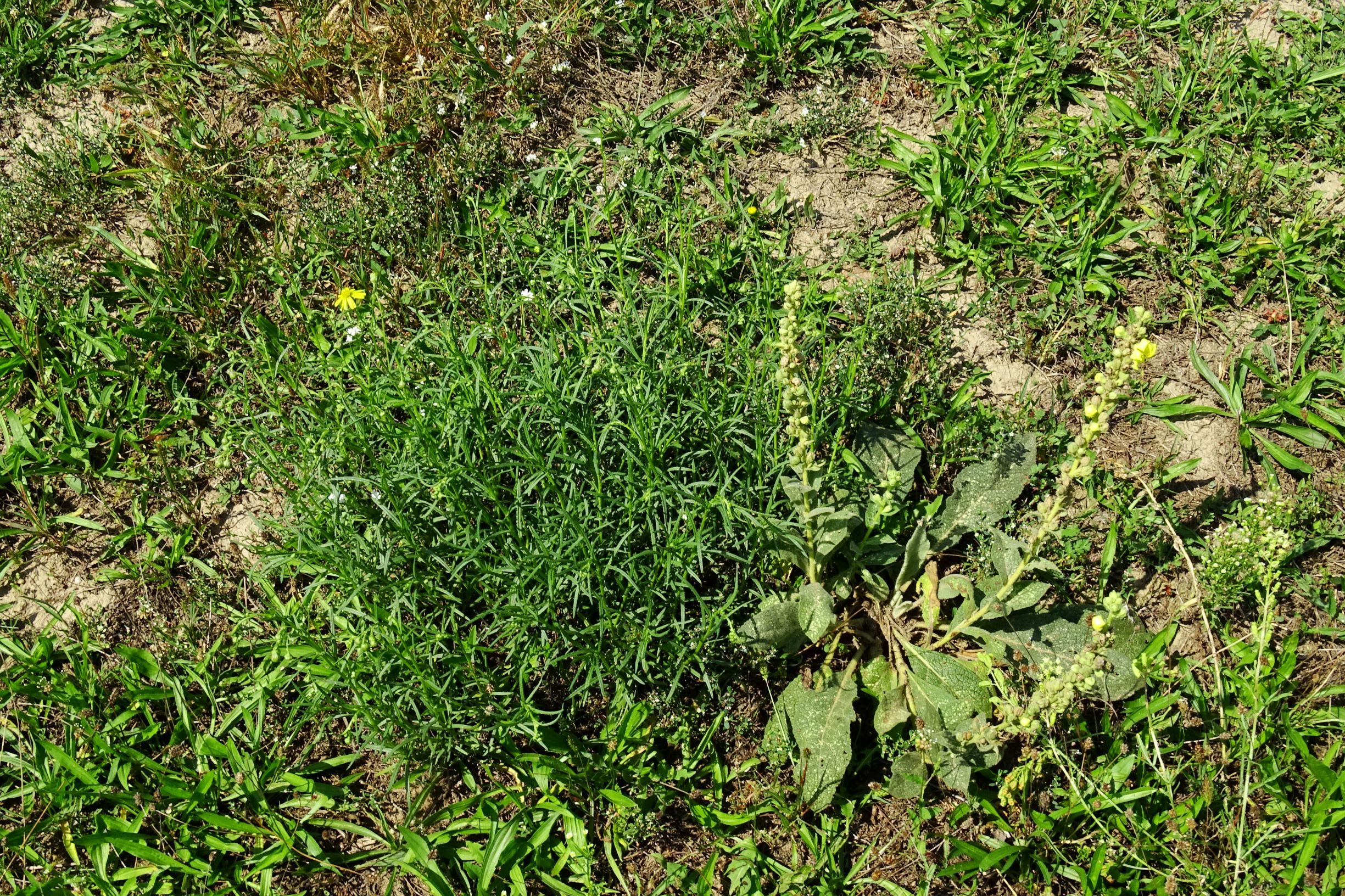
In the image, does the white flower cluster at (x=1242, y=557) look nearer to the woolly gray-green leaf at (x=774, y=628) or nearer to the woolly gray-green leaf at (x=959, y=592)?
the woolly gray-green leaf at (x=959, y=592)

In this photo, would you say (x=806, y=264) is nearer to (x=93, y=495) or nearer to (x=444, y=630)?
(x=444, y=630)

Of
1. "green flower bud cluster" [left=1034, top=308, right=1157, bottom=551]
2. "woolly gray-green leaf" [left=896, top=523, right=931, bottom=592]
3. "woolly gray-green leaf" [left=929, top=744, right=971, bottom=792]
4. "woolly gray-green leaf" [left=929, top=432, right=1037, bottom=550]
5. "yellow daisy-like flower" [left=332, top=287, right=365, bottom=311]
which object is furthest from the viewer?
"yellow daisy-like flower" [left=332, top=287, right=365, bottom=311]

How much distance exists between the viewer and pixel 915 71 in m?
4.14

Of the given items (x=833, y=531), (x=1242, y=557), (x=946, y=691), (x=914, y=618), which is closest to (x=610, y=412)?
(x=833, y=531)

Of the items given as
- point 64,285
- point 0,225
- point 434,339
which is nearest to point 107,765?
point 434,339

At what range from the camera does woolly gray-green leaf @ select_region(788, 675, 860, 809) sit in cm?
271

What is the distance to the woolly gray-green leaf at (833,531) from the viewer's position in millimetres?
2744

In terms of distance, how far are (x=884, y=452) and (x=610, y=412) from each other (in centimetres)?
86

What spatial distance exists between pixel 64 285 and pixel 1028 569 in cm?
353

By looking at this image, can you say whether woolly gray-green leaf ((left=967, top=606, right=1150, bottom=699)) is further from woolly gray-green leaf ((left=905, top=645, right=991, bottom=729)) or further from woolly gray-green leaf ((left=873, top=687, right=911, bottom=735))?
woolly gray-green leaf ((left=873, top=687, right=911, bottom=735))

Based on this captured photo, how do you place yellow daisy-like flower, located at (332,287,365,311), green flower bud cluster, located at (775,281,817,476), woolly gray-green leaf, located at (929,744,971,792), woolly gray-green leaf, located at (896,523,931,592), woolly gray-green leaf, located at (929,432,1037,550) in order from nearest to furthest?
green flower bud cluster, located at (775,281,817,476) < woolly gray-green leaf, located at (929,744,971,792) < woolly gray-green leaf, located at (896,523,931,592) < woolly gray-green leaf, located at (929,432,1037,550) < yellow daisy-like flower, located at (332,287,365,311)

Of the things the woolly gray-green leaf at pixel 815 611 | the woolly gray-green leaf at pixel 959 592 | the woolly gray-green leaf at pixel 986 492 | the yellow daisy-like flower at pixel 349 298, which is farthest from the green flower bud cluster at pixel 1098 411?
the yellow daisy-like flower at pixel 349 298

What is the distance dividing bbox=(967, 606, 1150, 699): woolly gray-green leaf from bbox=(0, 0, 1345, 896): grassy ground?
164mm

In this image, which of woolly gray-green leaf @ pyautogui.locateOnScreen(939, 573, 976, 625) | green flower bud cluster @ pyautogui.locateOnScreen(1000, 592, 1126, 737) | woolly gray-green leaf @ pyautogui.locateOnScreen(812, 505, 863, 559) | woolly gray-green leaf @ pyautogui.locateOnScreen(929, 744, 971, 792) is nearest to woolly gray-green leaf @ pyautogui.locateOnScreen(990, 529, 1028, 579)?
woolly gray-green leaf @ pyautogui.locateOnScreen(939, 573, 976, 625)
